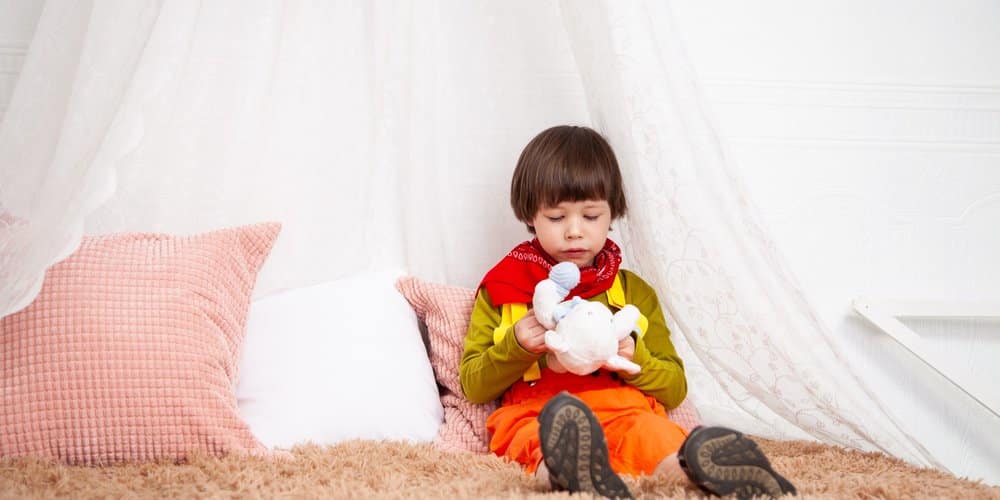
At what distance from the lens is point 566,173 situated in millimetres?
1607

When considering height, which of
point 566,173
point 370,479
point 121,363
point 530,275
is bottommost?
point 370,479

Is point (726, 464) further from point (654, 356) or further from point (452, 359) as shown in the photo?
point (452, 359)

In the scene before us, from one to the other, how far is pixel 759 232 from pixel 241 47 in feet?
3.48

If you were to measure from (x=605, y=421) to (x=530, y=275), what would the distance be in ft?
1.00

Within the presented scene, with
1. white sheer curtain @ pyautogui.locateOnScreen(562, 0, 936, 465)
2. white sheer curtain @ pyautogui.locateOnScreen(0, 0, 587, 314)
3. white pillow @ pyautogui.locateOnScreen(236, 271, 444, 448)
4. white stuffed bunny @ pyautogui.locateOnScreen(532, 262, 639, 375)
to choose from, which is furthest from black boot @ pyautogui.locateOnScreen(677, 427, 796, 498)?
white sheer curtain @ pyautogui.locateOnScreen(0, 0, 587, 314)

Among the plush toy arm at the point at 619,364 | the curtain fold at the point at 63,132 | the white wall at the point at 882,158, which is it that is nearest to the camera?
the curtain fold at the point at 63,132

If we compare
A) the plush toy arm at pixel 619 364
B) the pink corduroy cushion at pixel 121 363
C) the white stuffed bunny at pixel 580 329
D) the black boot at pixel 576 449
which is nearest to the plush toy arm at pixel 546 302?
the white stuffed bunny at pixel 580 329

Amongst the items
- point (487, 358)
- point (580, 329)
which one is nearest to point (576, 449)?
point (580, 329)

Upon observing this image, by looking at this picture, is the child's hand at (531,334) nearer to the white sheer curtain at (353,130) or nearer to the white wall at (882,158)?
the white sheer curtain at (353,130)

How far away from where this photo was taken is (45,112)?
1362 mm

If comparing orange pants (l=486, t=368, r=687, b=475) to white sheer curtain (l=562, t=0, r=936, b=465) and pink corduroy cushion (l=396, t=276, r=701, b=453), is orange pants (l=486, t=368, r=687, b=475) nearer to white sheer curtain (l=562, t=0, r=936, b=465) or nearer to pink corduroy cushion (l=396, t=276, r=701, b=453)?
pink corduroy cushion (l=396, t=276, r=701, b=453)

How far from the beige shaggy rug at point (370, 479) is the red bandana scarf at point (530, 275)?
302mm

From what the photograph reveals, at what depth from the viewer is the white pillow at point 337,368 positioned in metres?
1.59

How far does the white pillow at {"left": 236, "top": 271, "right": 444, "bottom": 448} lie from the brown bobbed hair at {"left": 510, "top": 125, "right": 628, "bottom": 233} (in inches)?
12.7
